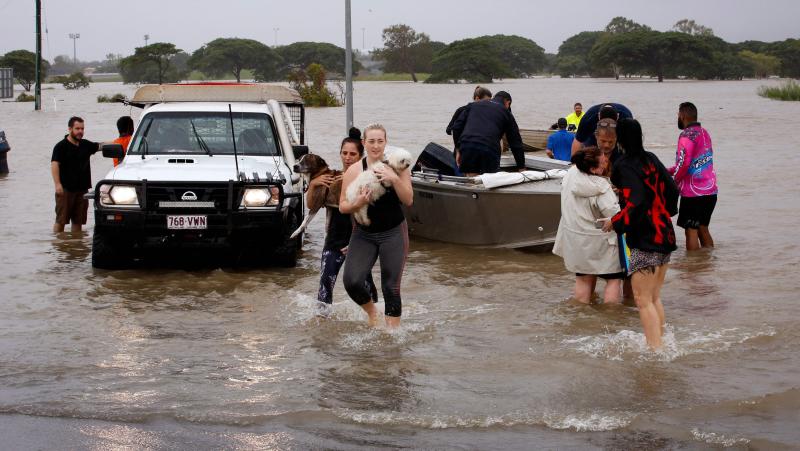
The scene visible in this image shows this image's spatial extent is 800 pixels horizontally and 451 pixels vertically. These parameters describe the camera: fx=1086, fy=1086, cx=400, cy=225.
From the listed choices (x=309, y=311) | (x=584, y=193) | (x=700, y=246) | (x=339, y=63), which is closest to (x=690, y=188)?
(x=700, y=246)

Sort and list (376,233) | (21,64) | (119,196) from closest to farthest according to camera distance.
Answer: (376,233) → (119,196) → (21,64)

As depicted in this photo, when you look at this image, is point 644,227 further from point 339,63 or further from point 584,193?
point 339,63

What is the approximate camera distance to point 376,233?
773 cm

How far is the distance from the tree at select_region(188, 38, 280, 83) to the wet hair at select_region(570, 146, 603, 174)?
130 m

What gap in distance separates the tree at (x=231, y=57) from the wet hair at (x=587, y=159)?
130 meters

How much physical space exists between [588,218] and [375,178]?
6.93 ft

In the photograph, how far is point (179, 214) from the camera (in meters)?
10.4

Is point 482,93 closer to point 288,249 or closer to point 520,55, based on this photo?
point 288,249

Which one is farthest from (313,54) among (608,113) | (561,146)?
(608,113)

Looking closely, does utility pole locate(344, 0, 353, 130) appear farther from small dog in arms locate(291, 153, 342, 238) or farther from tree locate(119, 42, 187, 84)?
tree locate(119, 42, 187, 84)

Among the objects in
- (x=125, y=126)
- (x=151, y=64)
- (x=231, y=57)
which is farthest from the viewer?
(x=231, y=57)

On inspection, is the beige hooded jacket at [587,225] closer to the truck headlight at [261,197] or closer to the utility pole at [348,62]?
the truck headlight at [261,197]

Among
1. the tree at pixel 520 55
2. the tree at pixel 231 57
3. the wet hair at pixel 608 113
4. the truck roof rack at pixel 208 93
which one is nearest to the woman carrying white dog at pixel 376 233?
the wet hair at pixel 608 113

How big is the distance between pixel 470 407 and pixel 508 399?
0.31m
